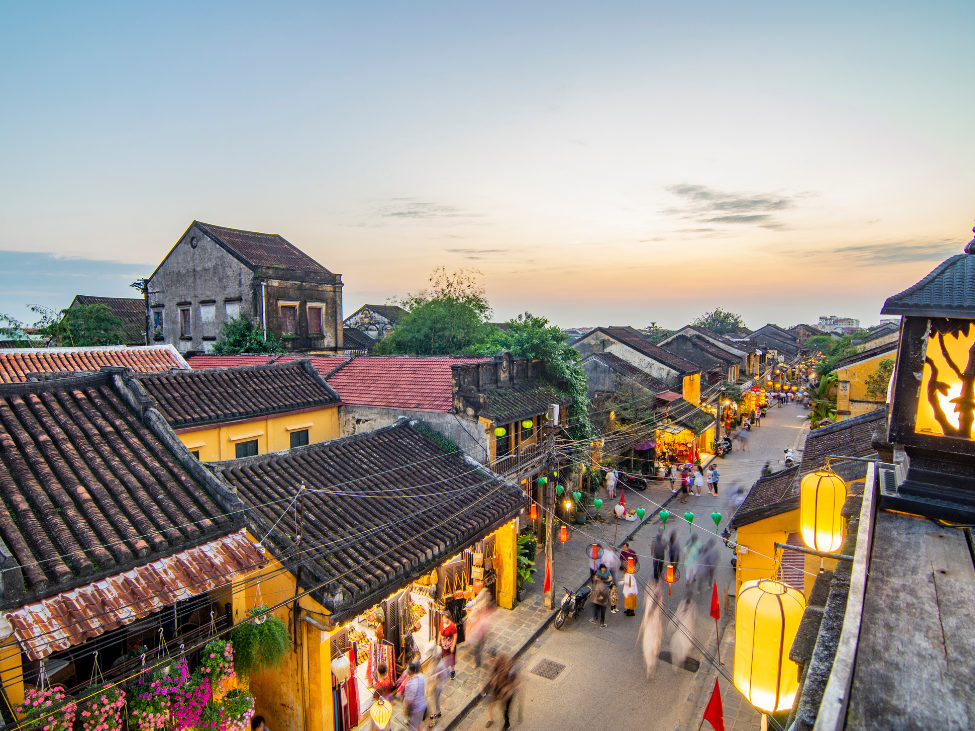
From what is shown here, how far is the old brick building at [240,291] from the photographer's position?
2500cm

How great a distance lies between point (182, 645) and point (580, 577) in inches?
426

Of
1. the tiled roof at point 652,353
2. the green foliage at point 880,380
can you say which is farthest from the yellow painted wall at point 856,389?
the tiled roof at point 652,353

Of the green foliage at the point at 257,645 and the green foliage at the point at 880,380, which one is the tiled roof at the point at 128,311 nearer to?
the green foliage at the point at 257,645

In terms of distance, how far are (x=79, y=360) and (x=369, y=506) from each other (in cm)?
1141

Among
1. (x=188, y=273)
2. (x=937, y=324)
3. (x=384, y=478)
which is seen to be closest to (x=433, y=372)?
(x=384, y=478)

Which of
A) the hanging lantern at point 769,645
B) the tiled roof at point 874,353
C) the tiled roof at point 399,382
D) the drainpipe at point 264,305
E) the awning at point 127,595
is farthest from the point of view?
the drainpipe at point 264,305

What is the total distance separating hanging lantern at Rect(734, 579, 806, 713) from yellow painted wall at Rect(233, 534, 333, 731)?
18.5 ft

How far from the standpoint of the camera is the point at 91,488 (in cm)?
634

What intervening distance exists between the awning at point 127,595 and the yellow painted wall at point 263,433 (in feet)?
21.5

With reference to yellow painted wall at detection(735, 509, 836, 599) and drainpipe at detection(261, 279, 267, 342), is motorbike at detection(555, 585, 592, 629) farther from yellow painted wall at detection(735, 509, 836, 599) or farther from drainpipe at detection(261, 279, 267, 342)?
drainpipe at detection(261, 279, 267, 342)

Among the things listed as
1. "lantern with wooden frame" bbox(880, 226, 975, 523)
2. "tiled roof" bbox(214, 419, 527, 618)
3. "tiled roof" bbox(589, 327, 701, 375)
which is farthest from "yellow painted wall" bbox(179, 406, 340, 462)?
"tiled roof" bbox(589, 327, 701, 375)

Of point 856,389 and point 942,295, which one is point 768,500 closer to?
point 942,295

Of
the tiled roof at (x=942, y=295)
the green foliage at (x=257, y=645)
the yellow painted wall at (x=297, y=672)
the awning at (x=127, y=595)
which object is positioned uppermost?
the tiled roof at (x=942, y=295)

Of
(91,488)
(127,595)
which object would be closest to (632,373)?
(91,488)
